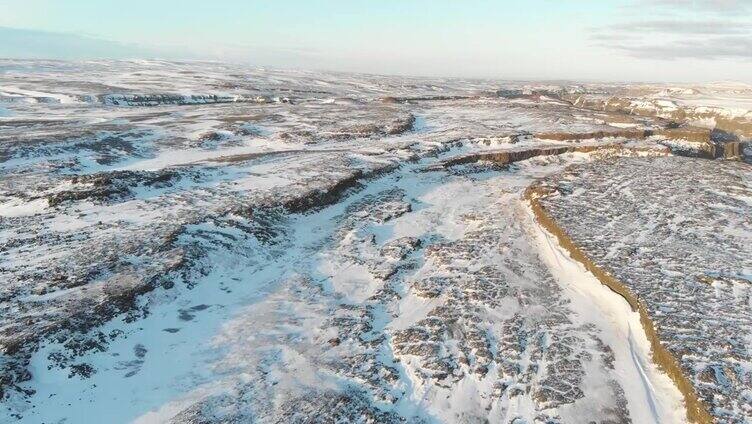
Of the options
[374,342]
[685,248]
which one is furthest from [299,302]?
[685,248]

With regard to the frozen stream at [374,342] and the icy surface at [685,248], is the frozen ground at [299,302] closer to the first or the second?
the frozen stream at [374,342]

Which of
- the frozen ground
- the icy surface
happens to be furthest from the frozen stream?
the icy surface

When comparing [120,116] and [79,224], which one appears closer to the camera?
[79,224]

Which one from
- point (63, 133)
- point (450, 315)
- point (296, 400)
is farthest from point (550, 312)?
point (63, 133)

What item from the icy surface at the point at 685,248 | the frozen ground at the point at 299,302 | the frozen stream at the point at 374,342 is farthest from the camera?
the icy surface at the point at 685,248

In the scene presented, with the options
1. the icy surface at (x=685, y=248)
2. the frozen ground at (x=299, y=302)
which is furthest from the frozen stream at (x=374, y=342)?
the icy surface at (x=685, y=248)

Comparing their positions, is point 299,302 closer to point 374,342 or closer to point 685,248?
point 374,342

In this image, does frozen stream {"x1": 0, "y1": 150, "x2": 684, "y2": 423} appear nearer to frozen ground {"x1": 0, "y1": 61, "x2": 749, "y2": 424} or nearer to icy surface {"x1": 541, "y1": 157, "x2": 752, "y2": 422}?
frozen ground {"x1": 0, "y1": 61, "x2": 749, "y2": 424}

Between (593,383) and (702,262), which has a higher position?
(702,262)

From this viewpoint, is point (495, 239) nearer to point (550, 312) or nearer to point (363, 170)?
point (550, 312)
